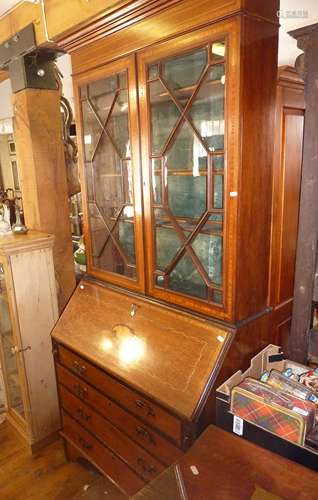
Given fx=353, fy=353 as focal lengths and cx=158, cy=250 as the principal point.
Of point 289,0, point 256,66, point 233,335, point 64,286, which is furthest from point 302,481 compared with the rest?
point 289,0

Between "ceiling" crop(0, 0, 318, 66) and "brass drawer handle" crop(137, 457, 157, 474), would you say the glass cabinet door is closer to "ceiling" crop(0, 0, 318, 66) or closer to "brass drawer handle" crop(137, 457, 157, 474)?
"ceiling" crop(0, 0, 318, 66)

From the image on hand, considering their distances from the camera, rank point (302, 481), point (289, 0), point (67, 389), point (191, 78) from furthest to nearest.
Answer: point (67, 389), point (289, 0), point (191, 78), point (302, 481)

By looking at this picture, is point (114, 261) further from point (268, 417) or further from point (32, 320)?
point (268, 417)

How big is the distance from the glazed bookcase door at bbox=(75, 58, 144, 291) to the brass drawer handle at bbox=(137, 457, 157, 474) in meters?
0.72

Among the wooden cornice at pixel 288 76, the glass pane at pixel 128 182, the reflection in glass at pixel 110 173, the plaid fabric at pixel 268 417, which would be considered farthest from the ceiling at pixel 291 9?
the plaid fabric at pixel 268 417

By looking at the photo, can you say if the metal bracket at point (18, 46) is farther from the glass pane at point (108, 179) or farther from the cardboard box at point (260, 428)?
the cardboard box at point (260, 428)

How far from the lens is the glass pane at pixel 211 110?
118 centimetres


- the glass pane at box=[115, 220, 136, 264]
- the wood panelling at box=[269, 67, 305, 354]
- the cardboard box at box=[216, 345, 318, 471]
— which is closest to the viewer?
the cardboard box at box=[216, 345, 318, 471]

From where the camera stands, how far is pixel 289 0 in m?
1.66

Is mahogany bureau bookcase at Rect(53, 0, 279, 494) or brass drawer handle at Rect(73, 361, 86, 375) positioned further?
brass drawer handle at Rect(73, 361, 86, 375)

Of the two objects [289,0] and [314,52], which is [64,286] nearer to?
[314,52]

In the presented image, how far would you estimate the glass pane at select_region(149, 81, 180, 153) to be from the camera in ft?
4.44

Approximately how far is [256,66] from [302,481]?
1.24m

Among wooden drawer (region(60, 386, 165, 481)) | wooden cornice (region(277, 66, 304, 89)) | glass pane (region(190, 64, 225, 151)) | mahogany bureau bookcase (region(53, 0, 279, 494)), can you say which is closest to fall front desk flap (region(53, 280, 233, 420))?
mahogany bureau bookcase (region(53, 0, 279, 494))
